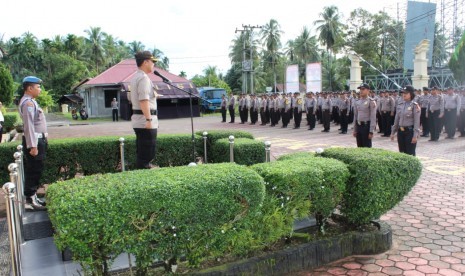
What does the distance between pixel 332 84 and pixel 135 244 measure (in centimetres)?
4923

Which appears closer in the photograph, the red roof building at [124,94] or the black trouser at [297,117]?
the black trouser at [297,117]

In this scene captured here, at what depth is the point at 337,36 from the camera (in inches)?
2041

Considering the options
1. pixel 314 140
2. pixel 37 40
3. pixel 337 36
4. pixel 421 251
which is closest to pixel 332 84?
pixel 337 36

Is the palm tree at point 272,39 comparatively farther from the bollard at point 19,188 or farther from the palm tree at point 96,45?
the bollard at point 19,188

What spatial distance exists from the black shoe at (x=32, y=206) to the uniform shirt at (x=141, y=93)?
1563mm

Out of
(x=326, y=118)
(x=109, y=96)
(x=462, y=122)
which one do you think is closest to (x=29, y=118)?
(x=326, y=118)

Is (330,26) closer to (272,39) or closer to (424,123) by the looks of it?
(272,39)

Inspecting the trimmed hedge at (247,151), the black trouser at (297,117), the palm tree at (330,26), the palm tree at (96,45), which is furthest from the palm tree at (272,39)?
the trimmed hedge at (247,151)

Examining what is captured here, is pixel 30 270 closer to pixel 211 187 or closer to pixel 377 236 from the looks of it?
pixel 211 187

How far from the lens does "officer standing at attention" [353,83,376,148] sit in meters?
7.36

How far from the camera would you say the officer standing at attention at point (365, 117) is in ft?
24.2

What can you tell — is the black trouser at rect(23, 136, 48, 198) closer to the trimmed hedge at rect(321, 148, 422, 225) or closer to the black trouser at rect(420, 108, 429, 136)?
the trimmed hedge at rect(321, 148, 422, 225)

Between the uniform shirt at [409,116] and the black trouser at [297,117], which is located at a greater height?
the uniform shirt at [409,116]

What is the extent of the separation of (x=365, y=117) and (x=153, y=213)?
18.1 ft
